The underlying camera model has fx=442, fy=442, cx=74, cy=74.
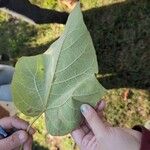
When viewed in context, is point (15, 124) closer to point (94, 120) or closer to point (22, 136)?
point (22, 136)

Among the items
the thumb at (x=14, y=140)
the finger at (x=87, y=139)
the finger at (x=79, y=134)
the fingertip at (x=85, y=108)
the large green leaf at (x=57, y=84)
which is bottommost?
the finger at (x=87, y=139)

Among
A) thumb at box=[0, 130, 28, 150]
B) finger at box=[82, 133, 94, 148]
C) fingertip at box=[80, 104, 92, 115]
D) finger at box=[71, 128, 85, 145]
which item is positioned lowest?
finger at box=[82, 133, 94, 148]

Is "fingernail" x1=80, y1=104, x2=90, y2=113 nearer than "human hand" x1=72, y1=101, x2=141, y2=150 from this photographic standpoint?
Yes

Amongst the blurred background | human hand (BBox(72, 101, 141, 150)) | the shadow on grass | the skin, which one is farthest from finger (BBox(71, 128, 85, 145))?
the skin

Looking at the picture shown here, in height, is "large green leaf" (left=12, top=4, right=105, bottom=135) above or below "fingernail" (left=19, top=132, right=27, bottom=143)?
above

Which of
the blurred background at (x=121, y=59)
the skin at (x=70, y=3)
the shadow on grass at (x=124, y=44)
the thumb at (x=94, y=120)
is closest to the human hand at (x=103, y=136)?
the thumb at (x=94, y=120)

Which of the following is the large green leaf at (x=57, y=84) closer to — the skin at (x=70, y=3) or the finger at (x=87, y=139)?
the finger at (x=87, y=139)

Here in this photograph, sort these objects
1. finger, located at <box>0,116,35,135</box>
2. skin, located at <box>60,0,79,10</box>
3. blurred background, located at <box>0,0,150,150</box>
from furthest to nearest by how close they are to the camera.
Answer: skin, located at <box>60,0,79,10</box> < blurred background, located at <box>0,0,150,150</box> < finger, located at <box>0,116,35,135</box>

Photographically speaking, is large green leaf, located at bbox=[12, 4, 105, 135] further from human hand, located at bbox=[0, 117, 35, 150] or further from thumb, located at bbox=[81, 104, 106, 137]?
human hand, located at bbox=[0, 117, 35, 150]
